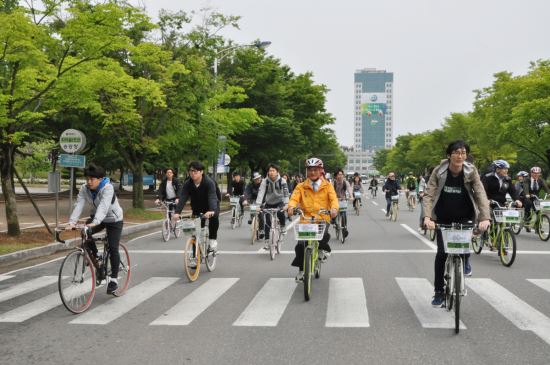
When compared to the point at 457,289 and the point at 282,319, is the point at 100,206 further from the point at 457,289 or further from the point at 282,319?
the point at 457,289

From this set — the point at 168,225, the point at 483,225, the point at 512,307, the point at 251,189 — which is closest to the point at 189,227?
the point at 483,225

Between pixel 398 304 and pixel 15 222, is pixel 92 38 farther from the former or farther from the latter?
pixel 398 304

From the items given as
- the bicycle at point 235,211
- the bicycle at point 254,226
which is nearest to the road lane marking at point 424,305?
the bicycle at point 254,226

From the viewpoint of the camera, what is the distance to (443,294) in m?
5.73

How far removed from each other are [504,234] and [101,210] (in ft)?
22.4

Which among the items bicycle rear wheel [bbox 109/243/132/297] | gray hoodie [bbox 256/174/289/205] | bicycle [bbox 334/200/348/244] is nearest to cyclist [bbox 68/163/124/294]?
bicycle rear wheel [bbox 109/243/132/297]

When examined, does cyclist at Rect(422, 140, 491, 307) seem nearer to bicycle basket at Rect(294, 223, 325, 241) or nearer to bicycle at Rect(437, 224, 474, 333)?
bicycle at Rect(437, 224, 474, 333)

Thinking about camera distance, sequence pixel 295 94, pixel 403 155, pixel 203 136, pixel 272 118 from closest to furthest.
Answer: pixel 203 136 → pixel 272 118 → pixel 295 94 → pixel 403 155

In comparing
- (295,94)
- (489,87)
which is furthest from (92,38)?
(489,87)

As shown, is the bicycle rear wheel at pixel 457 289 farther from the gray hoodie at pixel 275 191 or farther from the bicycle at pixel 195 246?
the gray hoodie at pixel 275 191

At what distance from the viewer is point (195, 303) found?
6.36m

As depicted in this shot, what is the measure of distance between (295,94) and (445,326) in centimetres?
3674

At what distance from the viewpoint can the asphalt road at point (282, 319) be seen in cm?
444

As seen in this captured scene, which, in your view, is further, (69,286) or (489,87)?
(489,87)
